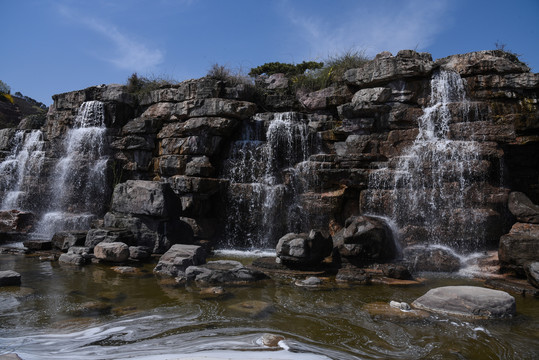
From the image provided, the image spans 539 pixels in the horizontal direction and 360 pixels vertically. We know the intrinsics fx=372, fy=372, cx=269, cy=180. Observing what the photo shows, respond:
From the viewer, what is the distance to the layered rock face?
9.32 metres

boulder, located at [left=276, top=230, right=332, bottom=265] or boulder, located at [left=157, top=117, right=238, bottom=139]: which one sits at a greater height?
boulder, located at [left=157, top=117, right=238, bottom=139]

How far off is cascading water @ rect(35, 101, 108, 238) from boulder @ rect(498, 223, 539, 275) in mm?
11732

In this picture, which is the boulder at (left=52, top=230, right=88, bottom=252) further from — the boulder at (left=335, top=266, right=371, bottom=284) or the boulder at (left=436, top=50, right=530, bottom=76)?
the boulder at (left=436, top=50, right=530, bottom=76)

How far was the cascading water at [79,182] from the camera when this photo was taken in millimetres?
12547

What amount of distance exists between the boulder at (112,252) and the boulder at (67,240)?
4.99ft

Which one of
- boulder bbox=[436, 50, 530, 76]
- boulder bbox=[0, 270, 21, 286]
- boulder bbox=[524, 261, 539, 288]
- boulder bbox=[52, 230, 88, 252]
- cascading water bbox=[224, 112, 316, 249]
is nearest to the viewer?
boulder bbox=[0, 270, 21, 286]

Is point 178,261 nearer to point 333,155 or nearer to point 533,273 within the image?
point 333,155

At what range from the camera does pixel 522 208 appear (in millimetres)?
8312

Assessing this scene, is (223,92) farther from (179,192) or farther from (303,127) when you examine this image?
(179,192)

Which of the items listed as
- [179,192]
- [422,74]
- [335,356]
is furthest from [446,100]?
[335,356]

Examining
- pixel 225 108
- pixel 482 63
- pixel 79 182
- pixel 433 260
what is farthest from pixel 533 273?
pixel 79 182

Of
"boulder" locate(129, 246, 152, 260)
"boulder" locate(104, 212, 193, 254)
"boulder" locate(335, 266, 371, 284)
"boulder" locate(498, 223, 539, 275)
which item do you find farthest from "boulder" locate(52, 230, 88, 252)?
"boulder" locate(498, 223, 539, 275)

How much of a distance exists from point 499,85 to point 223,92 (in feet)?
29.3

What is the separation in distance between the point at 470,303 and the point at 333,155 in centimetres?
675
